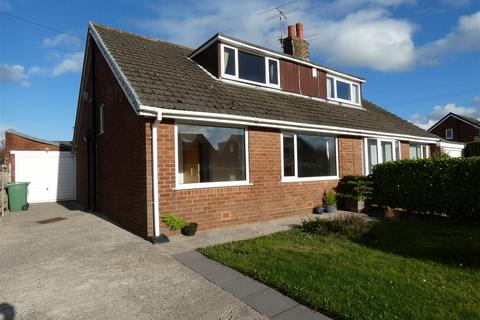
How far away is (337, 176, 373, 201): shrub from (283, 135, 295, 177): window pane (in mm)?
2314

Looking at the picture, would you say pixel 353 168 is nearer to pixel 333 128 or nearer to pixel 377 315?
pixel 333 128

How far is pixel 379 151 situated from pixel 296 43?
6709 mm

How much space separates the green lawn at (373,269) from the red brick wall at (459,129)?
37.9m

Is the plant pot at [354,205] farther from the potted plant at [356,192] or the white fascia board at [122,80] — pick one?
the white fascia board at [122,80]

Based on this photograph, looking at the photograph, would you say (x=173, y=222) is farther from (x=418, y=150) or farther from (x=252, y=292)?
(x=418, y=150)

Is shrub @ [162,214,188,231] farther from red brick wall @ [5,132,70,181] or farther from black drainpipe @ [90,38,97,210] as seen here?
red brick wall @ [5,132,70,181]

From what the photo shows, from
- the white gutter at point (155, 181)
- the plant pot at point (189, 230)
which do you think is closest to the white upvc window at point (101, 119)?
the white gutter at point (155, 181)

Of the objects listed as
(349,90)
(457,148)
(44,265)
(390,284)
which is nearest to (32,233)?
(44,265)

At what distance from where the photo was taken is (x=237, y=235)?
25.8 ft

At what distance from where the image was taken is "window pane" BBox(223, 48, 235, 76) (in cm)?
1148

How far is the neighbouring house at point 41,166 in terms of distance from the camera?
665 inches

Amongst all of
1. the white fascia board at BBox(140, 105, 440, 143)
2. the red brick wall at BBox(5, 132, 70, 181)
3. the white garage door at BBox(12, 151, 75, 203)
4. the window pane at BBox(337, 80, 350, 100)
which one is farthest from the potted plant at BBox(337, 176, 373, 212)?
the red brick wall at BBox(5, 132, 70, 181)

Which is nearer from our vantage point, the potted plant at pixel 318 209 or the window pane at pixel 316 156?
the potted plant at pixel 318 209

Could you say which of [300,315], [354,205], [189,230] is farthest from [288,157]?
[300,315]
